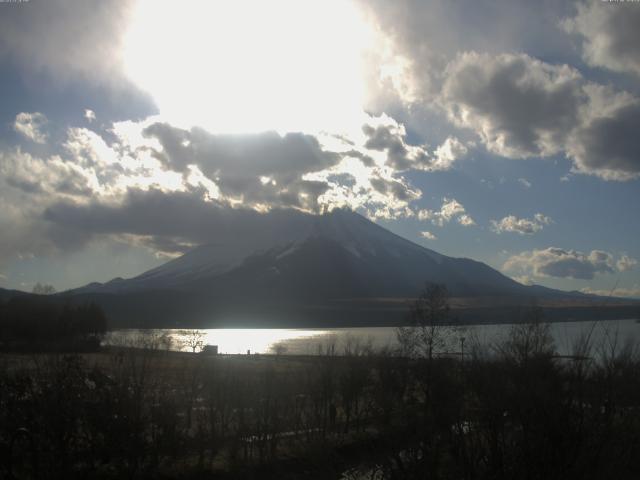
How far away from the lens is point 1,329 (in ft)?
218

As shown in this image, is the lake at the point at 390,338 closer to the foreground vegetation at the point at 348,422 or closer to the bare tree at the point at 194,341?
the bare tree at the point at 194,341

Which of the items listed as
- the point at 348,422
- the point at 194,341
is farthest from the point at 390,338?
the point at 348,422

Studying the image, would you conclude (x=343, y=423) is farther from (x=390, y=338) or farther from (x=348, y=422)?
(x=390, y=338)

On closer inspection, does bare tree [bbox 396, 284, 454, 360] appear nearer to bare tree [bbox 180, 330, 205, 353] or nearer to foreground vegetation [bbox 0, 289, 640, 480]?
foreground vegetation [bbox 0, 289, 640, 480]

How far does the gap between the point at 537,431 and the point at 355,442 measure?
1743 centimetres

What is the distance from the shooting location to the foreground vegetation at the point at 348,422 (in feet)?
23.1

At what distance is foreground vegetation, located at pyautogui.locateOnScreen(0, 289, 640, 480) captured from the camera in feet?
23.1

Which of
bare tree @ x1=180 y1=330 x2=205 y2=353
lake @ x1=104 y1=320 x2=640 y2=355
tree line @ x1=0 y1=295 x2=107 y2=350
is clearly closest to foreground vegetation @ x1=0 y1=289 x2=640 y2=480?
lake @ x1=104 y1=320 x2=640 y2=355

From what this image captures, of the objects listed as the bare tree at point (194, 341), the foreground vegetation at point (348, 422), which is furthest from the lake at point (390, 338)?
the foreground vegetation at point (348, 422)

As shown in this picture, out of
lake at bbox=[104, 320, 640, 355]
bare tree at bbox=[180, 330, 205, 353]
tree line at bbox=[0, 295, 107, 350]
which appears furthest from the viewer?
tree line at bbox=[0, 295, 107, 350]

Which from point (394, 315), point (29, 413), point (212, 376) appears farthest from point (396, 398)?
point (394, 315)

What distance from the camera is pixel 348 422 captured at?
87.0ft

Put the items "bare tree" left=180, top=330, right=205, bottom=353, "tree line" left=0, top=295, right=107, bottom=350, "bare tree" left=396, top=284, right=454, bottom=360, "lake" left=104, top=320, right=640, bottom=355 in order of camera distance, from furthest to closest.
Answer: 1. "tree line" left=0, top=295, right=107, bottom=350
2. "bare tree" left=180, top=330, right=205, bottom=353
3. "bare tree" left=396, top=284, right=454, bottom=360
4. "lake" left=104, top=320, right=640, bottom=355

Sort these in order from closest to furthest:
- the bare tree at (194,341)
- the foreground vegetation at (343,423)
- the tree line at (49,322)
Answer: the foreground vegetation at (343,423) → the bare tree at (194,341) → the tree line at (49,322)
